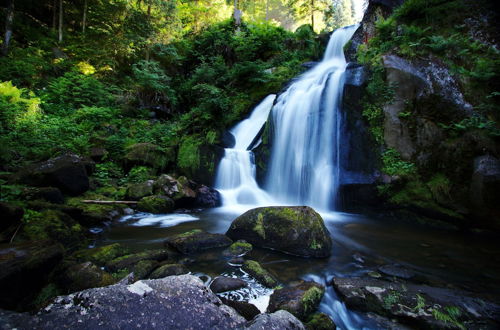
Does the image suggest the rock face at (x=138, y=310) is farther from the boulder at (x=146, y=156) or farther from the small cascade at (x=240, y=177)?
the boulder at (x=146, y=156)

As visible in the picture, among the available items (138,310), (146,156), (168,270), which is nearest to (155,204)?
(146,156)

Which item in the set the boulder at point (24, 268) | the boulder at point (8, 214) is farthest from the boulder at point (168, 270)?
the boulder at point (8, 214)

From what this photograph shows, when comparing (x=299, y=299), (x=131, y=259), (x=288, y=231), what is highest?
(x=288, y=231)

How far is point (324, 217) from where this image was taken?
722cm

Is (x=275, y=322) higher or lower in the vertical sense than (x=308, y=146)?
lower

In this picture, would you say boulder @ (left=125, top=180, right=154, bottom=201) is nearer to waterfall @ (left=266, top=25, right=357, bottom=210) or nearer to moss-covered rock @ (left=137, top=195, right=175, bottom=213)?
moss-covered rock @ (left=137, top=195, right=175, bottom=213)

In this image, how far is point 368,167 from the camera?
755 cm

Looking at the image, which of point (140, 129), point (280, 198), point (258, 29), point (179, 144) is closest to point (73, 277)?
point (280, 198)

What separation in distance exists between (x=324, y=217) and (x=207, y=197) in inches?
148

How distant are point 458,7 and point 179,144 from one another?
1073cm

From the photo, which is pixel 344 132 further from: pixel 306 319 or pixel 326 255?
pixel 306 319

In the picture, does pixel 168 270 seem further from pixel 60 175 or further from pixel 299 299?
pixel 60 175

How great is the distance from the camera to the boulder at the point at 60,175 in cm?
576

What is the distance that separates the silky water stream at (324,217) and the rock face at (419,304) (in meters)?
0.20
